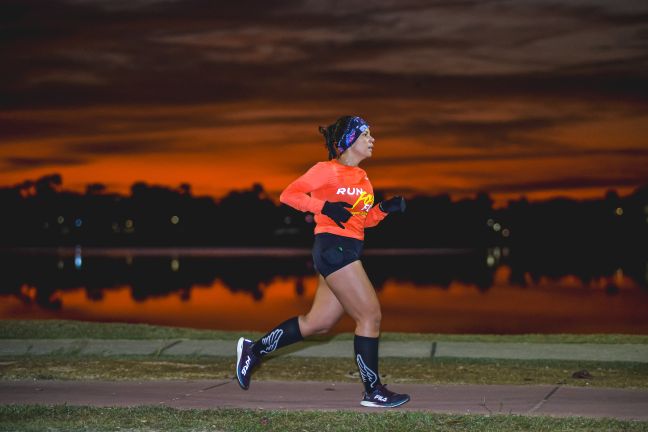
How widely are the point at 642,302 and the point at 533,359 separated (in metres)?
25.6

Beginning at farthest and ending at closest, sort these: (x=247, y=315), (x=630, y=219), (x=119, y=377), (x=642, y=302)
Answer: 1. (x=630, y=219)
2. (x=642, y=302)
3. (x=247, y=315)
4. (x=119, y=377)

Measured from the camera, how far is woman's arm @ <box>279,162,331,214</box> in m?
7.45

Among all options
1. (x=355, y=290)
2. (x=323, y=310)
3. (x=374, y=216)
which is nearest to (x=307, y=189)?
(x=374, y=216)

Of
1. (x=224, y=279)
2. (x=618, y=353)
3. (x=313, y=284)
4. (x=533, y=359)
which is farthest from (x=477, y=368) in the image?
(x=224, y=279)

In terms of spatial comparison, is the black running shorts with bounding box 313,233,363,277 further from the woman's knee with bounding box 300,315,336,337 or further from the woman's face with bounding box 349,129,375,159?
the woman's face with bounding box 349,129,375,159

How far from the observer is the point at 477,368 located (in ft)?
32.6

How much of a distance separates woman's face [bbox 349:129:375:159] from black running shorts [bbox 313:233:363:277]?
66cm

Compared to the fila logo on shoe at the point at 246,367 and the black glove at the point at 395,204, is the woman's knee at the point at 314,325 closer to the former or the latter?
the fila logo on shoe at the point at 246,367

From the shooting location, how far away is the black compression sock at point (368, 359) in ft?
24.8

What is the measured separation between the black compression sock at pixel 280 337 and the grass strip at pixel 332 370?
0.82 metres

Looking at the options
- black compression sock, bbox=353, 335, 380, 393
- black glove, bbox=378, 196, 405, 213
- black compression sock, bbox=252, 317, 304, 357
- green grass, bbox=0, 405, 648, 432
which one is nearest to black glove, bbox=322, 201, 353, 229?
black glove, bbox=378, 196, 405, 213

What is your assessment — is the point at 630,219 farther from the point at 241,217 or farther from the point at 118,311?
the point at 118,311

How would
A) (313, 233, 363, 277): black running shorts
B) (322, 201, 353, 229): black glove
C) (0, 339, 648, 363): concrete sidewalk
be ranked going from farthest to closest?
1. (0, 339, 648, 363): concrete sidewalk
2. (313, 233, 363, 277): black running shorts
3. (322, 201, 353, 229): black glove

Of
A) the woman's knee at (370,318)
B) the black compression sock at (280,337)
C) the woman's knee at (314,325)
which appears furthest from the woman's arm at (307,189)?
the black compression sock at (280,337)
